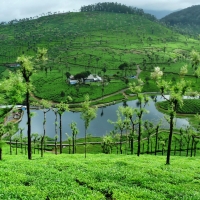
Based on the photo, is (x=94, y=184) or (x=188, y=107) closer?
(x=94, y=184)

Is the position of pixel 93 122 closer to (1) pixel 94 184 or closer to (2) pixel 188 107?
(2) pixel 188 107

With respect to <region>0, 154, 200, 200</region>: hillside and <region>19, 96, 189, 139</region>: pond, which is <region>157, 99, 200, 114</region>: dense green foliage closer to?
<region>19, 96, 189, 139</region>: pond

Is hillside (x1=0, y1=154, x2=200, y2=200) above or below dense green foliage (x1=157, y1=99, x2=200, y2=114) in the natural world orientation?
below

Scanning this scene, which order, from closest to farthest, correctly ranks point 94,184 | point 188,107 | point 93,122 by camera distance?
point 94,184 → point 93,122 → point 188,107

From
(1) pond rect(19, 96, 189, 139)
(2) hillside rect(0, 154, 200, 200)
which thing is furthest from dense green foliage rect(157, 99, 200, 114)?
(2) hillside rect(0, 154, 200, 200)

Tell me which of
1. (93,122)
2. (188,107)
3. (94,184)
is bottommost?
(93,122)

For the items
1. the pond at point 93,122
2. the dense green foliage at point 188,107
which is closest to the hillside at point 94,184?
the pond at point 93,122

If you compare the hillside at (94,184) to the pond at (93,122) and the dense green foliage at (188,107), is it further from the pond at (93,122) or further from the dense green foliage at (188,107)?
the dense green foliage at (188,107)

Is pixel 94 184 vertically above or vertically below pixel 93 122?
above

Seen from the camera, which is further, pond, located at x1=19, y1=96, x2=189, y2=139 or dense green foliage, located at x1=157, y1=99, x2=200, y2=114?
dense green foliage, located at x1=157, y1=99, x2=200, y2=114

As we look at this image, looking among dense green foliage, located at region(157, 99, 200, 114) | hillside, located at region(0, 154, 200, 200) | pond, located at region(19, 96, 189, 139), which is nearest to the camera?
hillside, located at region(0, 154, 200, 200)

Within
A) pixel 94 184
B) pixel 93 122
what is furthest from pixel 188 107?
pixel 94 184

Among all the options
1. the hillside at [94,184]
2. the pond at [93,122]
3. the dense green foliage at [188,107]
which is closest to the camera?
the hillside at [94,184]

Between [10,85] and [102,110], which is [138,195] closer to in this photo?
[10,85]
